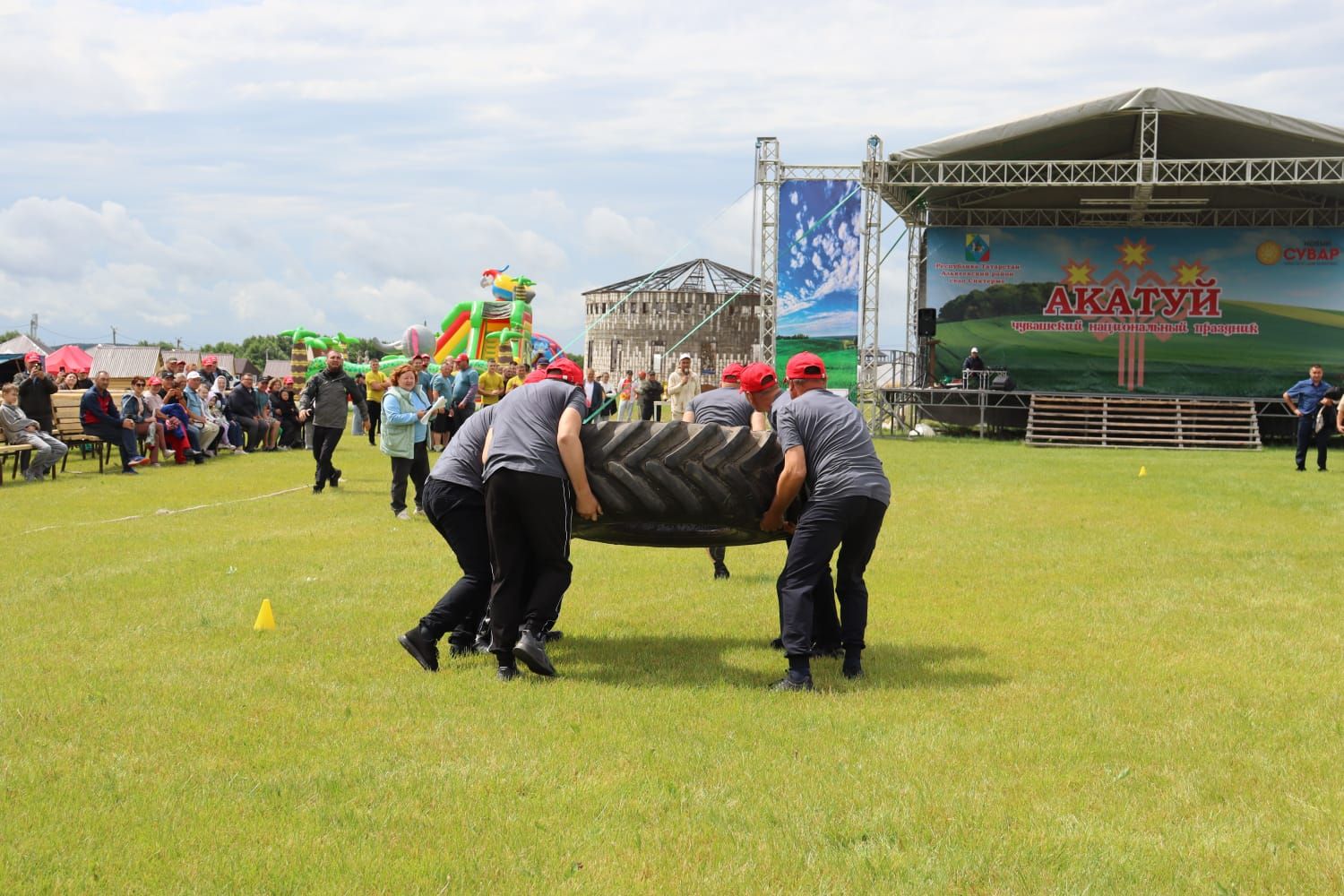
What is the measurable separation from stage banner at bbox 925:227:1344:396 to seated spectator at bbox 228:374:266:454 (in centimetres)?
1689

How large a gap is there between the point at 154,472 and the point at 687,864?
16.6 meters

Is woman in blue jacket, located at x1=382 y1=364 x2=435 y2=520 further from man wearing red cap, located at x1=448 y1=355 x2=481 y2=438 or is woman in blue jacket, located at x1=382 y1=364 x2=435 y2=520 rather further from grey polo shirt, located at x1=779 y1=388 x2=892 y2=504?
grey polo shirt, located at x1=779 y1=388 x2=892 y2=504

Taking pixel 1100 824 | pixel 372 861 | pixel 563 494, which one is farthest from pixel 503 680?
pixel 1100 824

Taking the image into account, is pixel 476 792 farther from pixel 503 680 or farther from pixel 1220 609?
pixel 1220 609

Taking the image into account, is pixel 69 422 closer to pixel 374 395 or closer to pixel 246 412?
pixel 246 412

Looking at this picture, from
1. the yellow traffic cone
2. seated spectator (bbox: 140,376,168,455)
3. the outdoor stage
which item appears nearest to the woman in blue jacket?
the yellow traffic cone

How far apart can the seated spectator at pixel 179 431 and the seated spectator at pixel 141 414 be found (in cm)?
33

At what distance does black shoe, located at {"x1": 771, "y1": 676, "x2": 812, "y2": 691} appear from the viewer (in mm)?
6227

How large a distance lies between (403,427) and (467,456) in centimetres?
651

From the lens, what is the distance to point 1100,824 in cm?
434

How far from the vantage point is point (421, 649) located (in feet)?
21.5

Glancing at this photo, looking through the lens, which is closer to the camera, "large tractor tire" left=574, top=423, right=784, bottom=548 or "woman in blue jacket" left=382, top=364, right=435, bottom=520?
"large tractor tire" left=574, top=423, right=784, bottom=548

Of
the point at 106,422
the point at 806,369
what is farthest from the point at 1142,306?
the point at 806,369

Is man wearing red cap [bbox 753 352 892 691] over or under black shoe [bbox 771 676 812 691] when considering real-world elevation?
over
